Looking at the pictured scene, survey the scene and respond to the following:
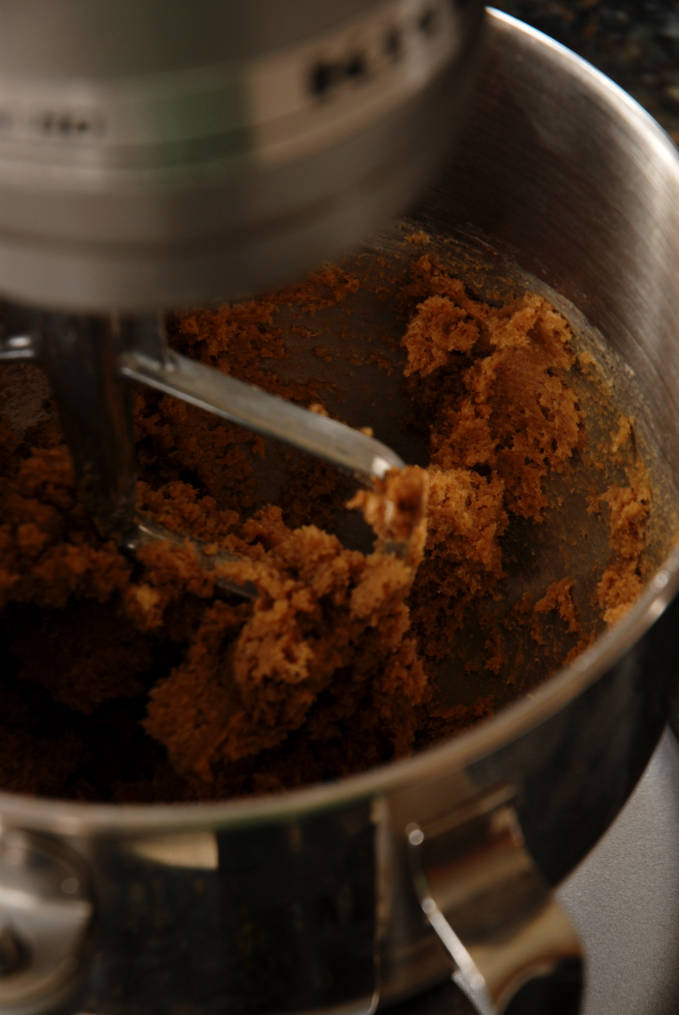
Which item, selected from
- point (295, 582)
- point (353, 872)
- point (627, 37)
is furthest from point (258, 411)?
point (627, 37)

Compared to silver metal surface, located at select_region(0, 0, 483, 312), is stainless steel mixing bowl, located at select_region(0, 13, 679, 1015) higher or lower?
lower

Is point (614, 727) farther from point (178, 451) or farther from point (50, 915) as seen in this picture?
point (178, 451)

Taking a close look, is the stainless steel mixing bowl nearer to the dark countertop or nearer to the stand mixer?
the stand mixer

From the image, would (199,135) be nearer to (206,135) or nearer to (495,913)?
(206,135)

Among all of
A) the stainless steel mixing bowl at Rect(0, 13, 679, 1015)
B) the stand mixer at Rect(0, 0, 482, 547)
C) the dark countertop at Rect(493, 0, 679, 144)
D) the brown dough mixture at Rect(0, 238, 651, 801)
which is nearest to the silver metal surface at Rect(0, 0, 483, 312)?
the stand mixer at Rect(0, 0, 482, 547)

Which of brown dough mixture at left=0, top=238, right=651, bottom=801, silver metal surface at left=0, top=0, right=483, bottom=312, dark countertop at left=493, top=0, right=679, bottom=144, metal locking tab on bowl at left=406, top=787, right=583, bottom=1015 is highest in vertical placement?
silver metal surface at left=0, top=0, right=483, bottom=312

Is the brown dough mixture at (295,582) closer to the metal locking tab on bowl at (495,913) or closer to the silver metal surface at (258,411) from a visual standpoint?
the silver metal surface at (258,411)

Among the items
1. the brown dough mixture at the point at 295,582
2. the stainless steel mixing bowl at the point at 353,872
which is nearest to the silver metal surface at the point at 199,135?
the stainless steel mixing bowl at the point at 353,872

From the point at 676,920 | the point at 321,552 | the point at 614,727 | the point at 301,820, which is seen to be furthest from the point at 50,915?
the point at 676,920
